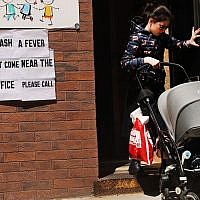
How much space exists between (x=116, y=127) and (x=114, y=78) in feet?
2.05

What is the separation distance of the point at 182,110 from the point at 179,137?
0.23 m

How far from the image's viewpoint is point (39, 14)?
577cm

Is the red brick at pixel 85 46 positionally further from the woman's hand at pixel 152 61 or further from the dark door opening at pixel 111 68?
the dark door opening at pixel 111 68

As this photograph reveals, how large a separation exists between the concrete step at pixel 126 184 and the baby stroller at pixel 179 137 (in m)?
0.82

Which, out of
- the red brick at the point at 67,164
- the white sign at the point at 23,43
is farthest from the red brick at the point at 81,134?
the white sign at the point at 23,43

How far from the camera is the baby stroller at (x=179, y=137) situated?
4730mm

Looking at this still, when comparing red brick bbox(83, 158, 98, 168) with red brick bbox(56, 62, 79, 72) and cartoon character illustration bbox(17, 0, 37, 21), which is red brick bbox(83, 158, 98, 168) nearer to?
red brick bbox(56, 62, 79, 72)

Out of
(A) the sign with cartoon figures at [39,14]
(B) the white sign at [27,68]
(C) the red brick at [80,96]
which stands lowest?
(C) the red brick at [80,96]

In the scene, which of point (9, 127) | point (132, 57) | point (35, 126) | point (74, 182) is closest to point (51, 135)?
point (35, 126)

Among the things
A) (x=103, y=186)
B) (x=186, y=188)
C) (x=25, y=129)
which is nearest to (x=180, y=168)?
(x=186, y=188)

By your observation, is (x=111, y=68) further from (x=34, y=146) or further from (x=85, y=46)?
(x=34, y=146)

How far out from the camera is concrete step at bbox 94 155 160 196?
596cm

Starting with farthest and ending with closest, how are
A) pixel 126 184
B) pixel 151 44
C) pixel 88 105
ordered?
1. pixel 126 184
2. pixel 88 105
3. pixel 151 44

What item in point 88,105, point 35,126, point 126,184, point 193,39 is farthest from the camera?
point 126,184
